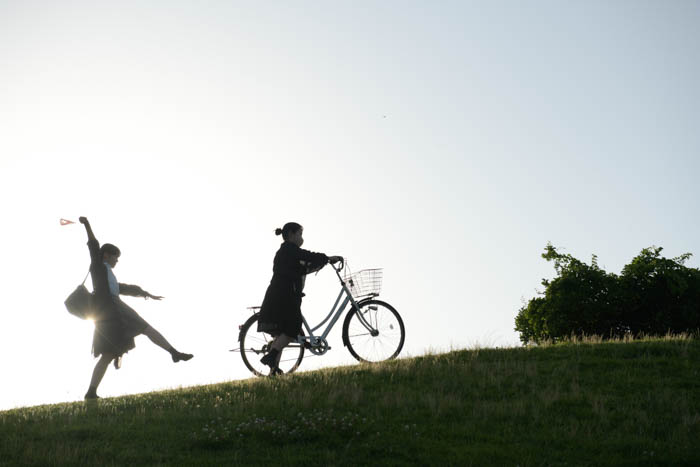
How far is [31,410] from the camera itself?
1149cm

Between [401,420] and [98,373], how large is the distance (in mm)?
5922

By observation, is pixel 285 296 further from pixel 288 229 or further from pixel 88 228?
pixel 88 228

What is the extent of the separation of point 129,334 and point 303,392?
357 cm

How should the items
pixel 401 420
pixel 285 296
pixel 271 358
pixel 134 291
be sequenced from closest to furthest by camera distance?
pixel 401 420 → pixel 285 296 → pixel 271 358 → pixel 134 291

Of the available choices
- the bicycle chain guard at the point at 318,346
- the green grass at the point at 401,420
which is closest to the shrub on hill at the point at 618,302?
the green grass at the point at 401,420

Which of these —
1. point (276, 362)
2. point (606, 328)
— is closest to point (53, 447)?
point (276, 362)

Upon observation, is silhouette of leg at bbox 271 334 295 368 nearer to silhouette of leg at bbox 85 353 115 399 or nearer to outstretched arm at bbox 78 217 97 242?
silhouette of leg at bbox 85 353 115 399

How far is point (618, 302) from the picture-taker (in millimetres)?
24531

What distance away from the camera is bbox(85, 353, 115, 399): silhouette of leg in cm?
1199

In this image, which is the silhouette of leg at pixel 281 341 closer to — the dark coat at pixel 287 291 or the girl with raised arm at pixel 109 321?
the dark coat at pixel 287 291

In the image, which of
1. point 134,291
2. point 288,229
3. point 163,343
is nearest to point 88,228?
point 134,291

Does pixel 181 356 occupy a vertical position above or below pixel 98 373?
above

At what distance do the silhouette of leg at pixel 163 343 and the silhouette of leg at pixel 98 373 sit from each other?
2.33 feet

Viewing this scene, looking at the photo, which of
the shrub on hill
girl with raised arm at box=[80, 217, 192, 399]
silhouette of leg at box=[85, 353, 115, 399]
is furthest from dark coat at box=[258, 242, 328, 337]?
the shrub on hill
